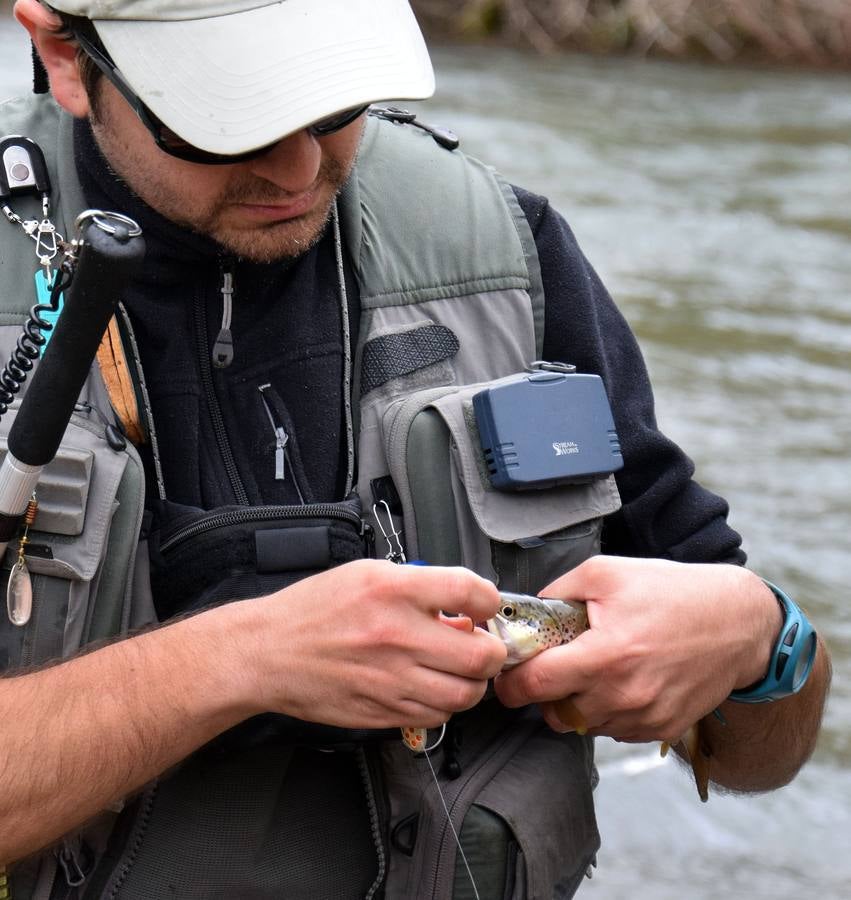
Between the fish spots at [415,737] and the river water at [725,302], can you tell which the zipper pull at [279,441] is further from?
the river water at [725,302]

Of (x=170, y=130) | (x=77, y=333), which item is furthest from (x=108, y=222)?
(x=170, y=130)

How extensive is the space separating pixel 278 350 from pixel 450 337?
0.27m

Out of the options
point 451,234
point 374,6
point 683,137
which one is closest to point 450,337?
point 451,234

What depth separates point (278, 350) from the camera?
2.31 m

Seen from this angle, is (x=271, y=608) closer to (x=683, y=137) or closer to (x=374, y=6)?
(x=374, y=6)

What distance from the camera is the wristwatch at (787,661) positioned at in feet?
7.59

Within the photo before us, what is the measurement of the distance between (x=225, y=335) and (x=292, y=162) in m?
0.28

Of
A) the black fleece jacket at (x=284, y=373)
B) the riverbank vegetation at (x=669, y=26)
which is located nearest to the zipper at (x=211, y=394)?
the black fleece jacket at (x=284, y=373)

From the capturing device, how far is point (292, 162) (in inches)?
83.3

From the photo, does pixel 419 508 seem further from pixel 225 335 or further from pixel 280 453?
pixel 225 335

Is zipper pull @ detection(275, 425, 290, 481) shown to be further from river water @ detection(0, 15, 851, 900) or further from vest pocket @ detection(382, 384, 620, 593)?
river water @ detection(0, 15, 851, 900)

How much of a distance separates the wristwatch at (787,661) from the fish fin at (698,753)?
0.15m

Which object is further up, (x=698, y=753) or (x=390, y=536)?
(x=390, y=536)

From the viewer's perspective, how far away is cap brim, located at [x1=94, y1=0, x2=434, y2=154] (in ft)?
6.57
